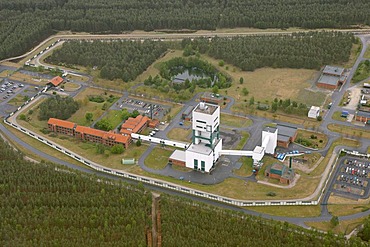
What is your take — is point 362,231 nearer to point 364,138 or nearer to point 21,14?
point 364,138

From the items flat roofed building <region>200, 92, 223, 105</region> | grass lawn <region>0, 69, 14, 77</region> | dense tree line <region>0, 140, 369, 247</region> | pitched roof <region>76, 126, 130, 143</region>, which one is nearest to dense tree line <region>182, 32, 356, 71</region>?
flat roofed building <region>200, 92, 223, 105</region>

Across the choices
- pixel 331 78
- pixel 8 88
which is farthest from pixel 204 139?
pixel 8 88

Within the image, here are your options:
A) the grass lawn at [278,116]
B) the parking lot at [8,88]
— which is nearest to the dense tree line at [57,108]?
the parking lot at [8,88]

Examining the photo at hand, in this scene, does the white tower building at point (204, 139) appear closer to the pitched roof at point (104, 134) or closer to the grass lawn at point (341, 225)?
the pitched roof at point (104, 134)

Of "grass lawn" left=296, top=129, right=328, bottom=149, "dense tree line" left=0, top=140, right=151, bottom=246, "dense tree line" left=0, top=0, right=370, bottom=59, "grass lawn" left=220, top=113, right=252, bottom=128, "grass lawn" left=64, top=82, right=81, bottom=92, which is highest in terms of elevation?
"dense tree line" left=0, top=0, right=370, bottom=59

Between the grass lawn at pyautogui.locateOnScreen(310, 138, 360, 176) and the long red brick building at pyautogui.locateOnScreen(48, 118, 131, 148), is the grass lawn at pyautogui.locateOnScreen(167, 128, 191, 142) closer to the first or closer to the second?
the long red brick building at pyautogui.locateOnScreen(48, 118, 131, 148)

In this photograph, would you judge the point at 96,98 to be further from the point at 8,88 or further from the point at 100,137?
the point at 8,88

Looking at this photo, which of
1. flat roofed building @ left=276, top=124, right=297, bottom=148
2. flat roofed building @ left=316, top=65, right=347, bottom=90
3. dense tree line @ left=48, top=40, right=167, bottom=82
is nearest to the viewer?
flat roofed building @ left=276, top=124, right=297, bottom=148
